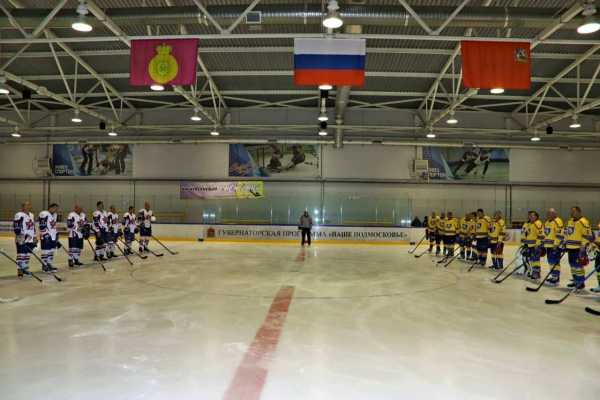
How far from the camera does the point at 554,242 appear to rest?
8.48m

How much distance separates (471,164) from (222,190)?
46.3ft

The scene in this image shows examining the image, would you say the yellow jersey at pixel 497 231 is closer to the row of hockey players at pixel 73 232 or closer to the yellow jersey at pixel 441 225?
the yellow jersey at pixel 441 225

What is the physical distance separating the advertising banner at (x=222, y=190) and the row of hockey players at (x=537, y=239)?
11105 millimetres

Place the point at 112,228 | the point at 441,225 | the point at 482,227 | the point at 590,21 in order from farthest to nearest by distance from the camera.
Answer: the point at 441,225, the point at 112,228, the point at 482,227, the point at 590,21

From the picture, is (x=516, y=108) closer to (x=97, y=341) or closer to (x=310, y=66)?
(x=310, y=66)

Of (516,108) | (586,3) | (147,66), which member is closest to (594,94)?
(516,108)

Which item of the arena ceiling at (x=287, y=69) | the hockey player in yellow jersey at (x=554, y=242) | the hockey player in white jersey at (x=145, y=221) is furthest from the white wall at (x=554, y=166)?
the hockey player in white jersey at (x=145, y=221)

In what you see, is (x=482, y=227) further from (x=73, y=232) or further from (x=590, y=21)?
(x=73, y=232)

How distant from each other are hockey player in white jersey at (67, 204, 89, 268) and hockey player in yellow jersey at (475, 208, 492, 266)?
10.8 m


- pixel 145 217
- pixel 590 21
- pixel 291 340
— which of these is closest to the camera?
pixel 291 340

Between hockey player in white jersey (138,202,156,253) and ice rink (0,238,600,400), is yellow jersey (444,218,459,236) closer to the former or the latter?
ice rink (0,238,600,400)

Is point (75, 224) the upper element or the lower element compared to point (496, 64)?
lower

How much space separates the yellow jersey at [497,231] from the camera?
10537mm

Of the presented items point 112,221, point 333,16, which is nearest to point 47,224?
point 112,221
